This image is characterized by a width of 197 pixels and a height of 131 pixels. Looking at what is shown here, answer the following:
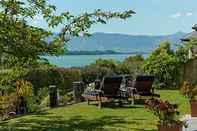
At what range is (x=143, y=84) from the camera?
18.4 meters

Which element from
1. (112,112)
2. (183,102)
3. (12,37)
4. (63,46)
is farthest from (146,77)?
(12,37)

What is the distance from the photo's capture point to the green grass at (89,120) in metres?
12.5

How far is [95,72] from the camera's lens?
28578 millimetres

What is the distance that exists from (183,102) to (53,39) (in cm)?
787

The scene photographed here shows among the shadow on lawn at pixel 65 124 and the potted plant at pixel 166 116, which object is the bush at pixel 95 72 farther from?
the potted plant at pixel 166 116

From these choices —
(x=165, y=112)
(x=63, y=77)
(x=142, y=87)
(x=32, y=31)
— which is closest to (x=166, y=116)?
(x=165, y=112)

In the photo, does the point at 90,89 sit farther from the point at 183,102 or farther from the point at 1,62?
the point at 1,62

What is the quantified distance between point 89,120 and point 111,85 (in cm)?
342

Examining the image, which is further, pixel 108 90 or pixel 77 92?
pixel 77 92

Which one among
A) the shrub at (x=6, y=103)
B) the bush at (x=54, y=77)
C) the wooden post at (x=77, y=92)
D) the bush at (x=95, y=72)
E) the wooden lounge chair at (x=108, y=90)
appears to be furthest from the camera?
the bush at (x=95, y=72)

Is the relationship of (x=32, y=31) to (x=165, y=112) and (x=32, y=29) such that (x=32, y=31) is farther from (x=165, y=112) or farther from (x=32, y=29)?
(x=165, y=112)

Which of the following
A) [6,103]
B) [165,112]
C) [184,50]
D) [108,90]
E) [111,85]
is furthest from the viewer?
[184,50]

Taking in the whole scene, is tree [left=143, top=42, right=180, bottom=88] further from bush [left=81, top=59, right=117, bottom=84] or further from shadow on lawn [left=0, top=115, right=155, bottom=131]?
shadow on lawn [left=0, top=115, right=155, bottom=131]

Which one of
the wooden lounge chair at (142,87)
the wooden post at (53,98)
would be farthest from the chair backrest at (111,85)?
the wooden post at (53,98)
